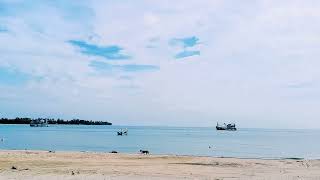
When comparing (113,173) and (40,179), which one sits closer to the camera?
(40,179)

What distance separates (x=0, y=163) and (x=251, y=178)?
44.2 ft

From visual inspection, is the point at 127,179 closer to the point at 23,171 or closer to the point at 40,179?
the point at 40,179

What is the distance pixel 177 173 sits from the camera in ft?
76.7

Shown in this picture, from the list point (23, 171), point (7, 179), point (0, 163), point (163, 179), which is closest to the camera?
point (7, 179)

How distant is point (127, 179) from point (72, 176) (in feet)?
7.76

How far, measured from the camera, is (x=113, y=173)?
22.3m

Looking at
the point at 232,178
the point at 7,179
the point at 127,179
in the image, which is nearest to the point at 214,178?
the point at 232,178

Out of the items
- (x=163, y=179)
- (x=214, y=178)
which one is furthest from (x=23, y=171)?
(x=214, y=178)

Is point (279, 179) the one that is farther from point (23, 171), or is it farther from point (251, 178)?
point (23, 171)

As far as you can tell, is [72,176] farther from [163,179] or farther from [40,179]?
[163,179]

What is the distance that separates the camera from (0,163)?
26328mm

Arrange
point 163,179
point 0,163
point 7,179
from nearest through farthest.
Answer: point 7,179, point 163,179, point 0,163

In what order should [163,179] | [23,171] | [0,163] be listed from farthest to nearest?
[0,163] < [23,171] < [163,179]

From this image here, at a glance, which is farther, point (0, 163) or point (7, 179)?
point (0, 163)
